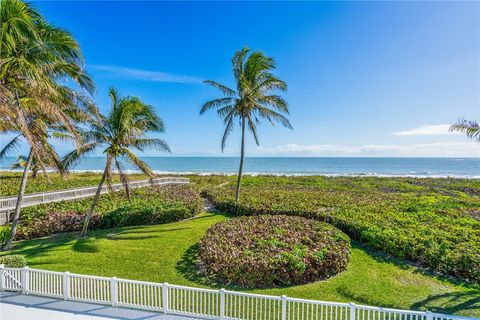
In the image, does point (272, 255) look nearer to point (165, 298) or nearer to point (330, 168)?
point (165, 298)

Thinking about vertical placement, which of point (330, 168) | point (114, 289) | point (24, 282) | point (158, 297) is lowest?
point (158, 297)

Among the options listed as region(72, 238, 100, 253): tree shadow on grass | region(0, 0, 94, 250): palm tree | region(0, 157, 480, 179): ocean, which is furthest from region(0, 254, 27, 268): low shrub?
region(0, 157, 480, 179): ocean

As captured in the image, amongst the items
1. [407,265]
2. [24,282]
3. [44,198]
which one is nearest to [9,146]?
[44,198]

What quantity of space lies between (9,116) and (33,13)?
5.03 m

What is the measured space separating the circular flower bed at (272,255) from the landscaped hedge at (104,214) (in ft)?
15.0

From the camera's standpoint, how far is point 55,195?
1559 cm

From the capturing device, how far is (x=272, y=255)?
793 centimetres

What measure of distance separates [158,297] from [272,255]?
10.8 feet

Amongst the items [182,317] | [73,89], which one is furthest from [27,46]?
[182,317]

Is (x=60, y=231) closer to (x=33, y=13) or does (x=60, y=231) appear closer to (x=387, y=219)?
(x=33, y=13)

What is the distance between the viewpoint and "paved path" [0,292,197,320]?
5891mm

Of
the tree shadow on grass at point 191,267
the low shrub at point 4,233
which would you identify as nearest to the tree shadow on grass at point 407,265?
Result: the tree shadow on grass at point 191,267

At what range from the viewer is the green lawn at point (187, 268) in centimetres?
680

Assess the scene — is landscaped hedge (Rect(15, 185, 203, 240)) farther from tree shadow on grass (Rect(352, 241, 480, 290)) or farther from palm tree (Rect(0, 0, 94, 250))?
tree shadow on grass (Rect(352, 241, 480, 290))
